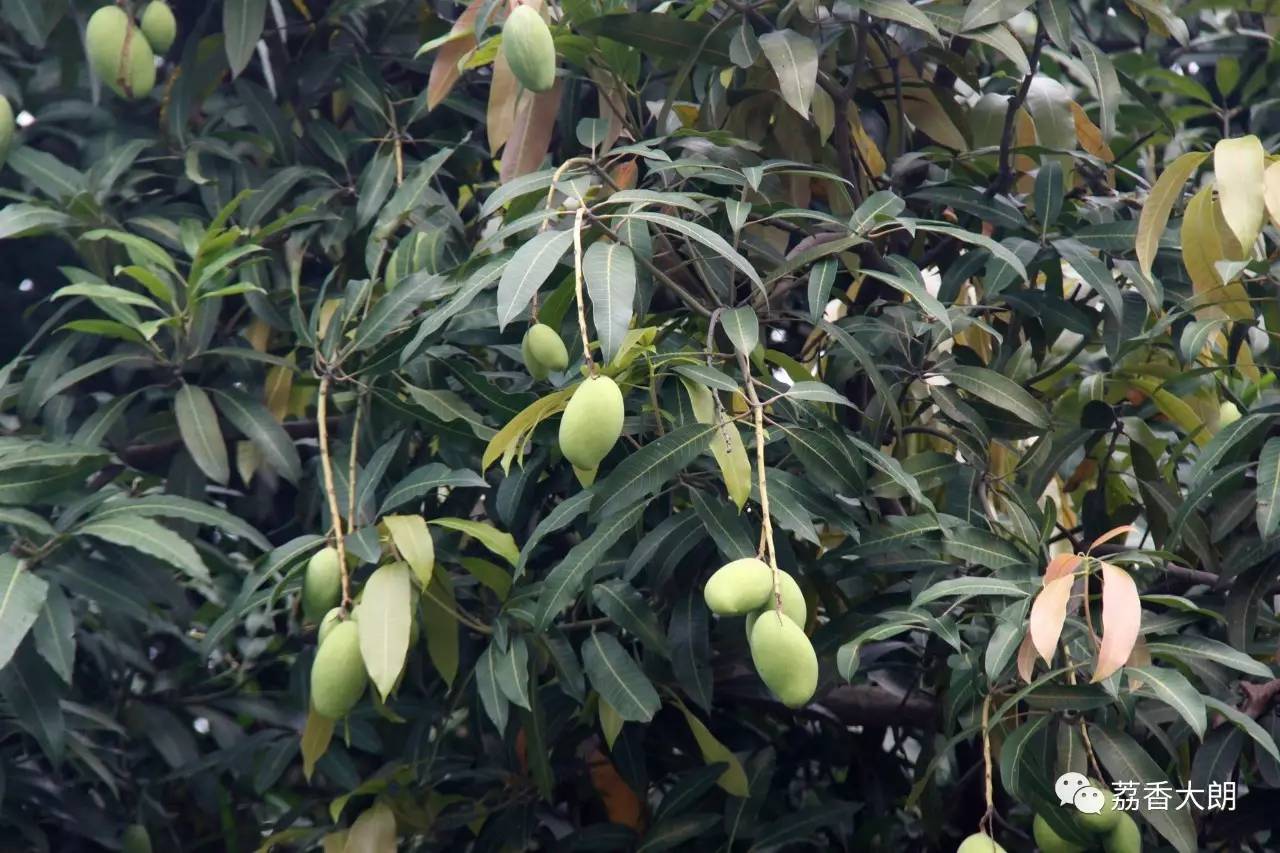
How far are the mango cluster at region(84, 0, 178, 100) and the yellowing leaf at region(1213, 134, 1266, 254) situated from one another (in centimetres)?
109

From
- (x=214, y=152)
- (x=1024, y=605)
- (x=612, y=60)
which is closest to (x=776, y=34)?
(x=612, y=60)

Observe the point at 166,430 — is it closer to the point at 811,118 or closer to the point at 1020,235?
the point at 811,118

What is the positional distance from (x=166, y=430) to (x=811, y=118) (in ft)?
2.44

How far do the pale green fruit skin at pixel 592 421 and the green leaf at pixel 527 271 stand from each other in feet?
0.24

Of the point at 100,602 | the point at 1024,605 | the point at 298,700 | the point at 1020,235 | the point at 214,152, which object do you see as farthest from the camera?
the point at 214,152

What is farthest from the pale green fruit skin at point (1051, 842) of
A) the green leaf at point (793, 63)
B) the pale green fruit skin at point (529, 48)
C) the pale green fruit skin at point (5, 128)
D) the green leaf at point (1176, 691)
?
the pale green fruit skin at point (5, 128)

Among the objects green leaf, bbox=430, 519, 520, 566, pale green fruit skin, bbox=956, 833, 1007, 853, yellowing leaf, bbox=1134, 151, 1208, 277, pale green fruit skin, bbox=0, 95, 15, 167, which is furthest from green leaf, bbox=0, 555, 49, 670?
yellowing leaf, bbox=1134, 151, 1208, 277

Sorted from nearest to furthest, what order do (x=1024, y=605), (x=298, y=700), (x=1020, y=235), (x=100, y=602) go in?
(x=1024, y=605) < (x=100, y=602) < (x=1020, y=235) < (x=298, y=700)

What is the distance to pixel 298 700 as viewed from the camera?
1.62 metres

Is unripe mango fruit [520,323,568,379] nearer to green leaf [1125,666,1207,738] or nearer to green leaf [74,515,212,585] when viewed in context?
green leaf [74,515,212,585]

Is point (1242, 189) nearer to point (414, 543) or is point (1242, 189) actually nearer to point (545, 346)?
point (545, 346)

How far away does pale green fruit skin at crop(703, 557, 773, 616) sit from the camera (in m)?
0.97

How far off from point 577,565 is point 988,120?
2.47ft

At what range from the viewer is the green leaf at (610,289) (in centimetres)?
103
